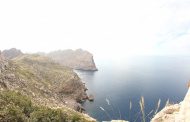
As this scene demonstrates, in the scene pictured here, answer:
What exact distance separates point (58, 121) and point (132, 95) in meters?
74.4

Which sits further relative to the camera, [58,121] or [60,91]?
[60,91]

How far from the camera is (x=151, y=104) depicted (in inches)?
2633

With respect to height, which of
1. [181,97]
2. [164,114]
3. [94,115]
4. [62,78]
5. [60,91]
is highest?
[164,114]

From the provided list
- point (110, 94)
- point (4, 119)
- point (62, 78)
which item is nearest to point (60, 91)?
point (62, 78)

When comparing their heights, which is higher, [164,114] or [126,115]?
[164,114]

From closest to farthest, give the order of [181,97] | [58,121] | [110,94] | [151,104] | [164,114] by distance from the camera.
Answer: [164,114] → [58,121] → [151,104] → [181,97] → [110,94]

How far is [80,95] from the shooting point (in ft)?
258

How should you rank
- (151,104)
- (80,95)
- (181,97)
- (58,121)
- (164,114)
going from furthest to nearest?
1. (80,95)
2. (181,97)
3. (151,104)
4. (58,121)
5. (164,114)

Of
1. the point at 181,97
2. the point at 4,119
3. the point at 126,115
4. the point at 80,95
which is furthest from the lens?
the point at 80,95

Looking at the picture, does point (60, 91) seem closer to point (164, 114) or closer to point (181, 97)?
point (164, 114)

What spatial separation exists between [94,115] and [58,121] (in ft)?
143

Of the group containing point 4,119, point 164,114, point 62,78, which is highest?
point 164,114

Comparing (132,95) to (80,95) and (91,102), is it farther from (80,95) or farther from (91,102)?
(80,95)

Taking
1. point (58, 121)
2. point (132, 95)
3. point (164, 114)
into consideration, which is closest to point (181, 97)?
point (132, 95)
